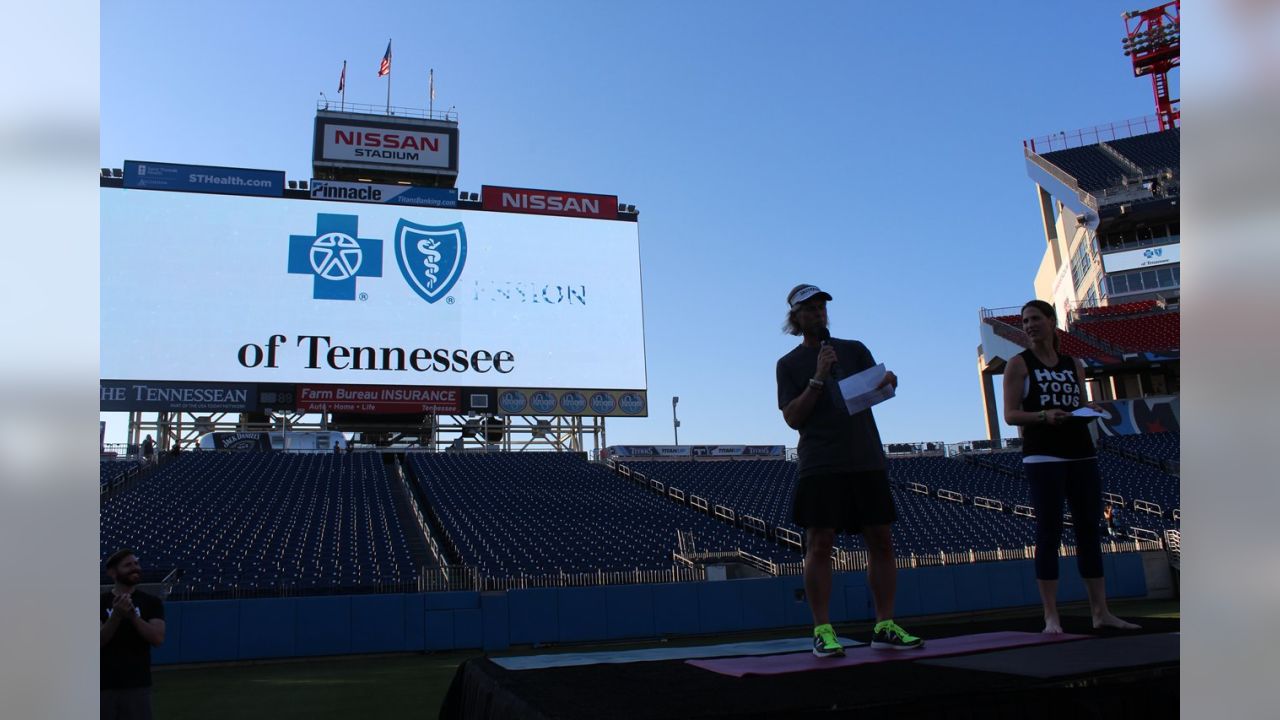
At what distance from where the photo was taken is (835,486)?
314 cm

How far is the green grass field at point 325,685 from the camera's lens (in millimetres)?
5613

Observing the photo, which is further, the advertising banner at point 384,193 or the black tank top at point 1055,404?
the advertising banner at point 384,193

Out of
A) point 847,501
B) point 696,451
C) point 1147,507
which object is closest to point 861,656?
point 847,501

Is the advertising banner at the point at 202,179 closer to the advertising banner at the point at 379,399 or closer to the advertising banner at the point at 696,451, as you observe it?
the advertising banner at the point at 379,399

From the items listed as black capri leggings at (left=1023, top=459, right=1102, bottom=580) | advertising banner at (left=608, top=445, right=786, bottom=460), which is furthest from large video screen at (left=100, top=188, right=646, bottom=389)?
black capri leggings at (left=1023, top=459, right=1102, bottom=580)

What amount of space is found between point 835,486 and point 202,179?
2189 cm

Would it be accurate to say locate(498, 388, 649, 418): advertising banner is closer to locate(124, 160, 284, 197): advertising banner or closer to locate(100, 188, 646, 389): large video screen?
locate(100, 188, 646, 389): large video screen

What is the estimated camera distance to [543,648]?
1085 centimetres

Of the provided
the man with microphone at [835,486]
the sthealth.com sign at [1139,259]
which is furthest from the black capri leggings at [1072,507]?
the sthealth.com sign at [1139,259]

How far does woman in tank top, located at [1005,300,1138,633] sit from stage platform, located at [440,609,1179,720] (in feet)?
1.42

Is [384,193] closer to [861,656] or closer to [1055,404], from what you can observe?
[1055,404]
